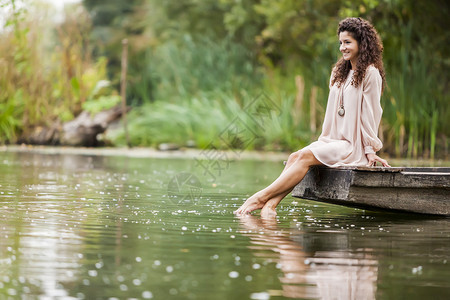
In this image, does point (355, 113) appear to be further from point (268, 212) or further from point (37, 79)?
point (37, 79)

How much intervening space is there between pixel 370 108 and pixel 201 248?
2879 millimetres

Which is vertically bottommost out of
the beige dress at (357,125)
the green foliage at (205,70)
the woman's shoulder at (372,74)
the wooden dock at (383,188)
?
the wooden dock at (383,188)

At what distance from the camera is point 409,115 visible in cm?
1600

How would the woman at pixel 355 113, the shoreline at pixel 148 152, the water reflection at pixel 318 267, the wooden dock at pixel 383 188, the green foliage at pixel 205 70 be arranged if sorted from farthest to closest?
1. the green foliage at pixel 205 70
2. the shoreline at pixel 148 152
3. the woman at pixel 355 113
4. the wooden dock at pixel 383 188
5. the water reflection at pixel 318 267

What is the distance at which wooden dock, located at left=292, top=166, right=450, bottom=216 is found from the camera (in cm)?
764

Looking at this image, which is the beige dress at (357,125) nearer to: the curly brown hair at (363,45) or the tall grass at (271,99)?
the curly brown hair at (363,45)

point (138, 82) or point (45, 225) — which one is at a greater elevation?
point (138, 82)

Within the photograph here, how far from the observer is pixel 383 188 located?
25.7ft

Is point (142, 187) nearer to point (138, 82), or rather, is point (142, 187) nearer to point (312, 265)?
point (312, 265)

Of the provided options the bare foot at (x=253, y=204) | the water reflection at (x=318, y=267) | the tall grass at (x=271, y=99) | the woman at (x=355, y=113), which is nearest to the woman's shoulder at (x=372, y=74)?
the woman at (x=355, y=113)

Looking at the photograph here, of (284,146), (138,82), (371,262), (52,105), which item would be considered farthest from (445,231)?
(138,82)

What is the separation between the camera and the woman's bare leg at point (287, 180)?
773 cm

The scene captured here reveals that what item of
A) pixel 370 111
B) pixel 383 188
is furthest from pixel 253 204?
pixel 370 111

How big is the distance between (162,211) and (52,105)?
14952 millimetres
